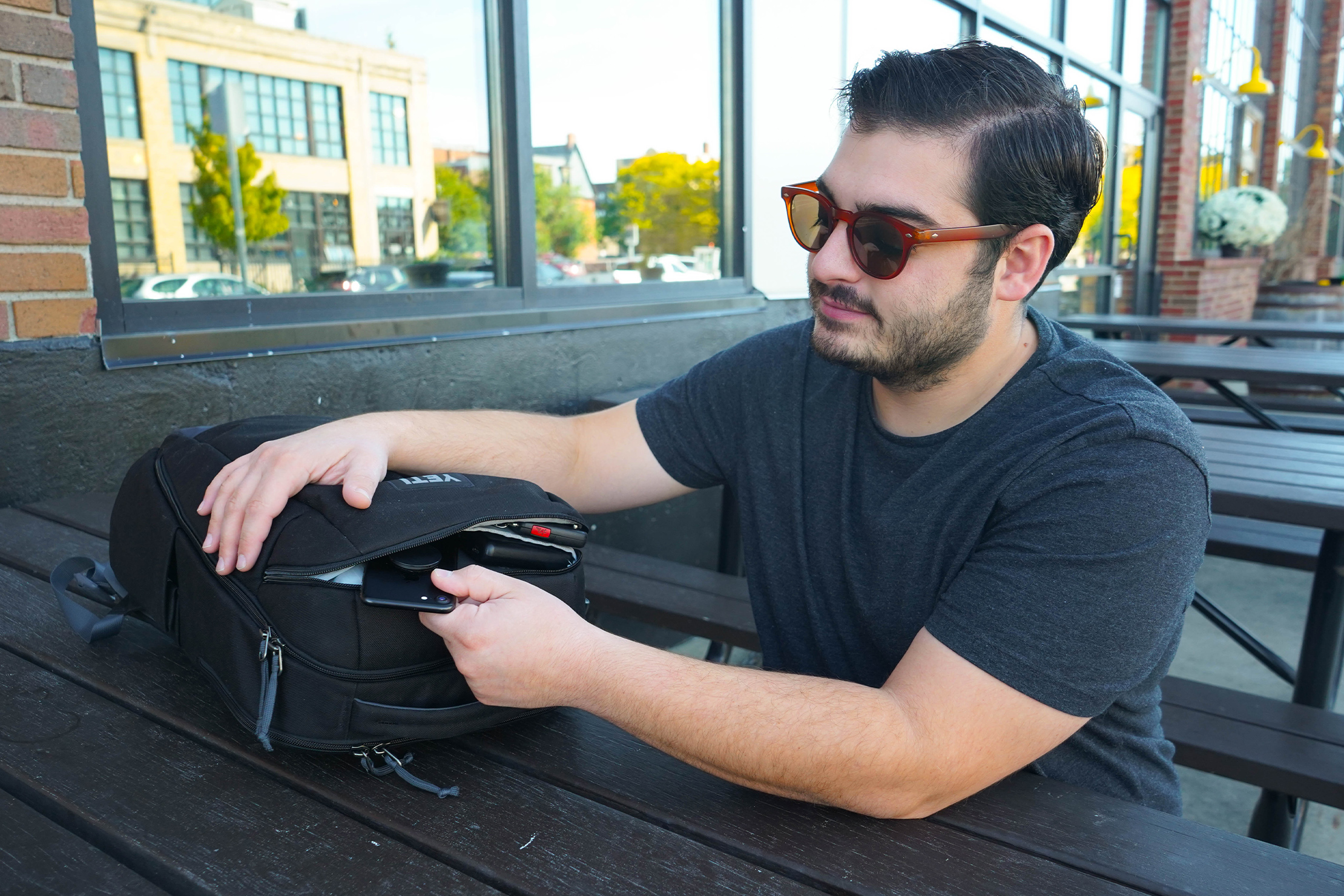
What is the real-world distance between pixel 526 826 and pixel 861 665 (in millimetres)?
629

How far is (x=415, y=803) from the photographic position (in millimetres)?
1004

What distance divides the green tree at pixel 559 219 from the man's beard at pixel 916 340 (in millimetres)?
2212

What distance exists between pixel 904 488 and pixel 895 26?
14.8ft

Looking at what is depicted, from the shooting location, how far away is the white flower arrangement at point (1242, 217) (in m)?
9.80

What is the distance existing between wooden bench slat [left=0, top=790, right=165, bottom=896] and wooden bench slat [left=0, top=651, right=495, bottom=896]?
0.05 ft

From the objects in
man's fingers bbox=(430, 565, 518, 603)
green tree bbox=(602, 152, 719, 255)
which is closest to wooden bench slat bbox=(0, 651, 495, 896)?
man's fingers bbox=(430, 565, 518, 603)

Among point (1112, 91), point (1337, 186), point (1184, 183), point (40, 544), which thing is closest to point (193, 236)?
point (40, 544)

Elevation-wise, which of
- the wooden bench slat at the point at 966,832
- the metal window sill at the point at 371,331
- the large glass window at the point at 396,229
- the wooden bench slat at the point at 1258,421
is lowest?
the wooden bench slat at the point at 1258,421

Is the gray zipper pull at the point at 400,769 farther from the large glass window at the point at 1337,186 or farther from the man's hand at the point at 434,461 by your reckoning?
the large glass window at the point at 1337,186

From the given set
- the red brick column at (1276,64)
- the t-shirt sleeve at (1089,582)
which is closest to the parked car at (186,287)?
the t-shirt sleeve at (1089,582)

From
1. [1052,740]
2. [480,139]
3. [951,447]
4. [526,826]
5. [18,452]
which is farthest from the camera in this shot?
[480,139]

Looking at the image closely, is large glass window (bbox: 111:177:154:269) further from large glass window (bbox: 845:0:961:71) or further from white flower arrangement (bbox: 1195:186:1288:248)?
white flower arrangement (bbox: 1195:186:1288:248)

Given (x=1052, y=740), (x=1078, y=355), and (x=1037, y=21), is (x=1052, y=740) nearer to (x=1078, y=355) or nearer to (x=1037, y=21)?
(x=1078, y=355)

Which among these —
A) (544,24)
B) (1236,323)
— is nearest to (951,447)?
(544,24)
